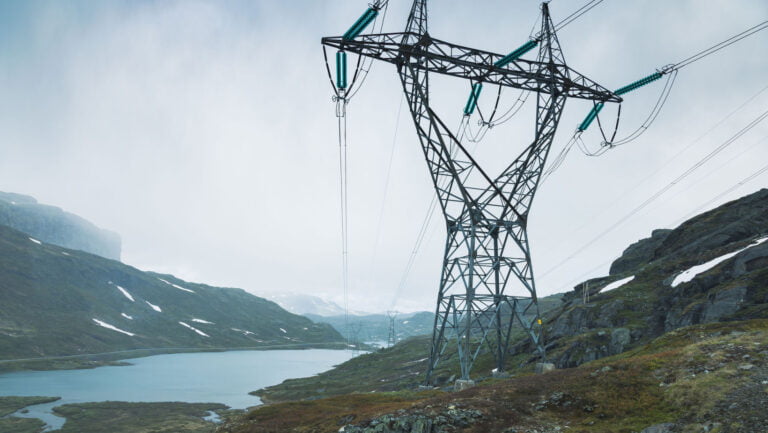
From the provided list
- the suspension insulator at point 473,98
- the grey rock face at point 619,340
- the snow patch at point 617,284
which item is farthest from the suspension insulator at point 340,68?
the snow patch at point 617,284

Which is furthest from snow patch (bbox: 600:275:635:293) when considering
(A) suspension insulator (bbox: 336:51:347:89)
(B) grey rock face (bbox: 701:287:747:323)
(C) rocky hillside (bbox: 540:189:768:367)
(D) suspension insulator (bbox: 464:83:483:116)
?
(A) suspension insulator (bbox: 336:51:347:89)

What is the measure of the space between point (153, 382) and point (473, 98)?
451 ft

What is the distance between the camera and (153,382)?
128 m

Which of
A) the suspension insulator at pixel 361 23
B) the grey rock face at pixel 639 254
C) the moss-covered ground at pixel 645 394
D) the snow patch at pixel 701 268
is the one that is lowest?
the moss-covered ground at pixel 645 394

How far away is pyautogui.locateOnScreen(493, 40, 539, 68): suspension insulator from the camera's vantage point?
27094mm

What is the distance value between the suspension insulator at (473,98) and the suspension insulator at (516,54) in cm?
182

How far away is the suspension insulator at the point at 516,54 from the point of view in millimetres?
27094

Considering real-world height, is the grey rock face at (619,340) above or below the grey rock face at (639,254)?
below

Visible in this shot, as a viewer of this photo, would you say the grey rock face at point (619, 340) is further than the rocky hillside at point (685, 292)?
Yes

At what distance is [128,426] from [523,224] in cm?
7941

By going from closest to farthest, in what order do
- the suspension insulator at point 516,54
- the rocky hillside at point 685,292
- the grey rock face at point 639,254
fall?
the suspension insulator at point 516,54
the rocky hillside at point 685,292
the grey rock face at point 639,254

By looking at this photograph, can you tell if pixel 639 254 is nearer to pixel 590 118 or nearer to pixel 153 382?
pixel 590 118

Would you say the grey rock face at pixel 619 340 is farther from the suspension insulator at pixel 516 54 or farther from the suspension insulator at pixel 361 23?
the suspension insulator at pixel 361 23

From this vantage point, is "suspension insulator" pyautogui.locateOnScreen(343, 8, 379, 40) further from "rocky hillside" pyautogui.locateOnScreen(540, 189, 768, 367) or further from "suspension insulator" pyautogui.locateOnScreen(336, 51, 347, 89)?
"rocky hillside" pyautogui.locateOnScreen(540, 189, 768, 367)
